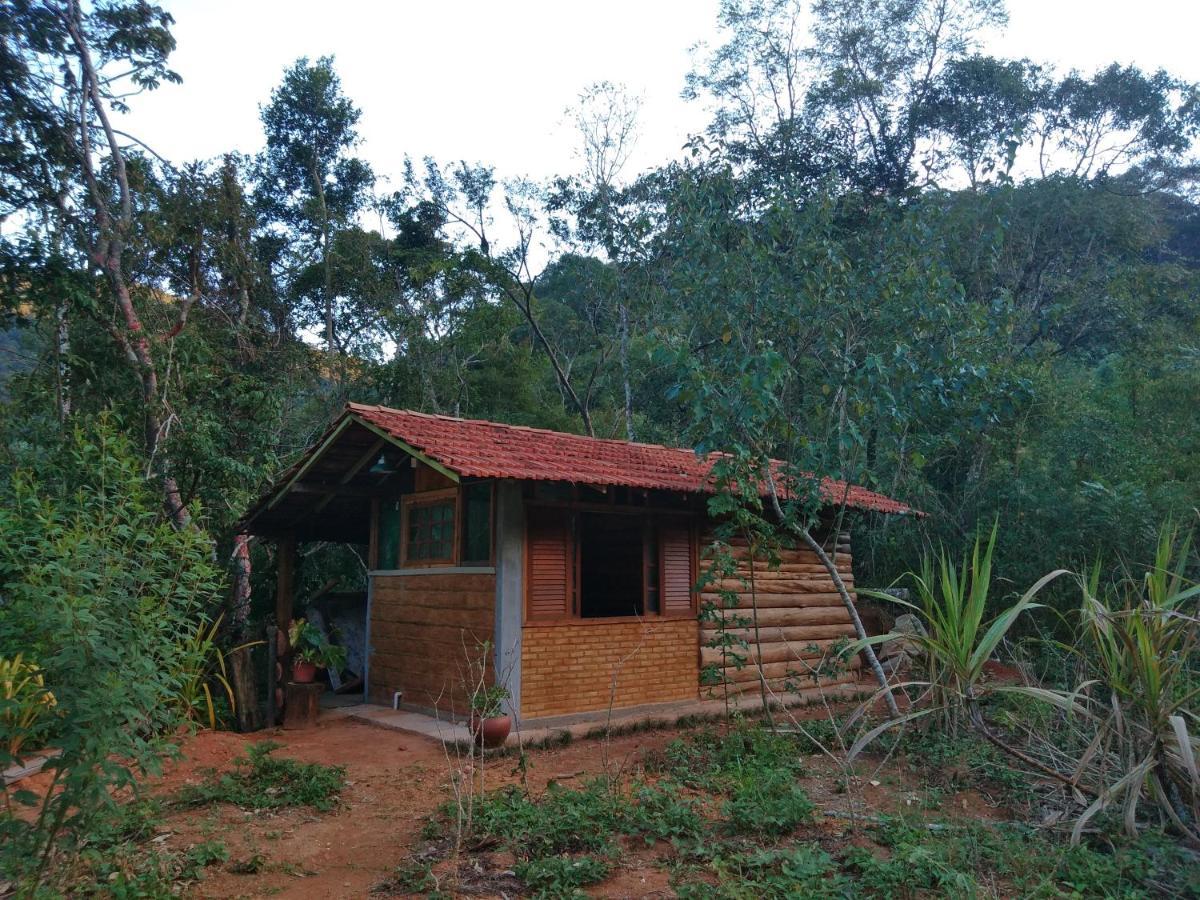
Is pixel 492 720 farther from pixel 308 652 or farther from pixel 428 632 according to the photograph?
pixel 308 652

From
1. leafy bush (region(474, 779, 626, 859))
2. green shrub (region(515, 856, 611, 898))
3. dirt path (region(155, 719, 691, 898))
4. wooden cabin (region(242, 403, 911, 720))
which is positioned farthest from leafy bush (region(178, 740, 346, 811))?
green shrub (region(515, 856, 611, 898))

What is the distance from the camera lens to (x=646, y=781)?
685cm

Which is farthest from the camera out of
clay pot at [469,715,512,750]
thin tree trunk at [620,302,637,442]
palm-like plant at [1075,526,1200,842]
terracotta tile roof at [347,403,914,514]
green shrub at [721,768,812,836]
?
thin tree trunk at [620,302,637,442]

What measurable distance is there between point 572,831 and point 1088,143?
22.0 m

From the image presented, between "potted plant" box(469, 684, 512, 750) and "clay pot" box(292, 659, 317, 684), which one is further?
→ "clay pot" box(292, 659, 317, 684)

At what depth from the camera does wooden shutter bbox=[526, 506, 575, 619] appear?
356 inches

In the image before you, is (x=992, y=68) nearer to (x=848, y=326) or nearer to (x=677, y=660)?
(x=848, y=326)

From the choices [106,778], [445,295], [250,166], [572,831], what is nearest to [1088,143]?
[445,295]

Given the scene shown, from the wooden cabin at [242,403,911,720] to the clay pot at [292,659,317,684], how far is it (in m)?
0.62

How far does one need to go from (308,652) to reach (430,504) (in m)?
2.15

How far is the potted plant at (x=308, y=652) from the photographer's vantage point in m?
9.95

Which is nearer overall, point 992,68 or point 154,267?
point 154,267

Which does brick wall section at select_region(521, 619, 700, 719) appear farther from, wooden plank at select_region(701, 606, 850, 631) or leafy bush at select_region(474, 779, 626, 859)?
leafy bush at select_region(474, 779, 626, 859)

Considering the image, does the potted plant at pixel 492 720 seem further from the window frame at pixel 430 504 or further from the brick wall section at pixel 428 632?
Result: the window frame at pixel 430 504
